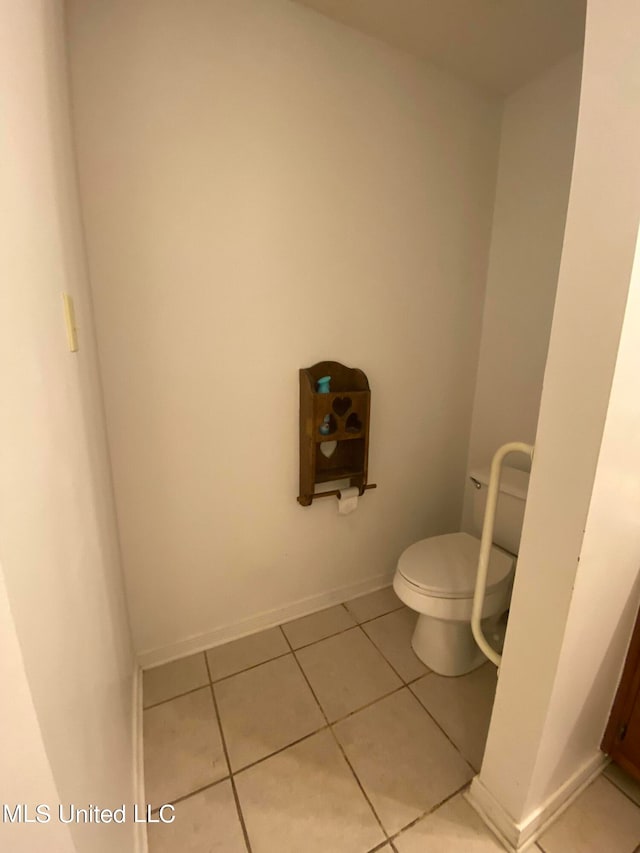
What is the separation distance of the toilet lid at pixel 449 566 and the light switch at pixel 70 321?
130 centimetres

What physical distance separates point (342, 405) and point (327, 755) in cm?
120

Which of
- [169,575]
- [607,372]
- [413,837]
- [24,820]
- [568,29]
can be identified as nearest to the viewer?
[24,820]

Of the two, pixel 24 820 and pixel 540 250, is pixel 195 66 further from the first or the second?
pixel 24 820

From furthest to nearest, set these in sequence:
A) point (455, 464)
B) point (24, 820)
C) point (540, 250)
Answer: point (455, 464) < point (540, 250) < point (24, 820)

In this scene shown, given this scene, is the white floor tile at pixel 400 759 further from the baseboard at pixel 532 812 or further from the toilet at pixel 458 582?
the toilet at pixel 458 582

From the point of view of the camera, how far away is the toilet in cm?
135

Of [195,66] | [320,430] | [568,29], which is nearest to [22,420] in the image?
[320,430]

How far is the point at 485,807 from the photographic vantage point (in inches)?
41.5

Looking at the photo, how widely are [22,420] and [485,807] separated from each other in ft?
4.91

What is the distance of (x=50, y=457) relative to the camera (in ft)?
1.86

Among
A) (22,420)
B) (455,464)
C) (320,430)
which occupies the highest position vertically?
(22,420)

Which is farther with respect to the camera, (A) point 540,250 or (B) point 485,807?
(A) point 540,250

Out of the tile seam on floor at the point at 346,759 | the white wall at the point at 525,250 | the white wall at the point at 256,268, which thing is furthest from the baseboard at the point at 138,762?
the white wall at the point at 525,250

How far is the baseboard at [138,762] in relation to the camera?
951 millimetres
